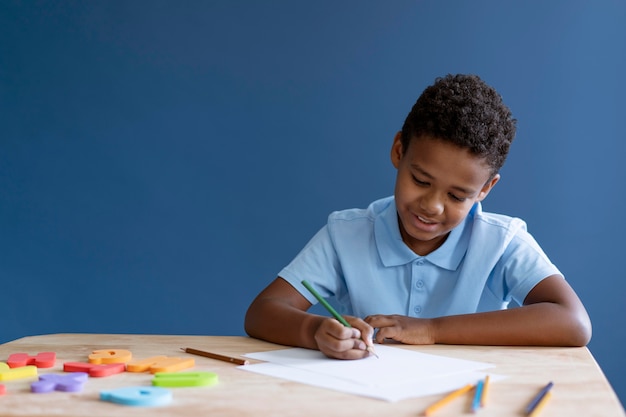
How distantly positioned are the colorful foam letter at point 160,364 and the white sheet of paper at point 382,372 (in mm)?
79

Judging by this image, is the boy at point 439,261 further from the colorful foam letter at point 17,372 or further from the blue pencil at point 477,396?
the colorful foam letter at point 17,372

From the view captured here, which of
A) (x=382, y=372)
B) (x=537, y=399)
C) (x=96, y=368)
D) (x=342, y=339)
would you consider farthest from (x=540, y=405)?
(x=96, y=368)

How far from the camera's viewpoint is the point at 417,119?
1487mm

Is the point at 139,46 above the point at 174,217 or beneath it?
above

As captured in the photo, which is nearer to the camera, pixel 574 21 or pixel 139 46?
pixel 574 21

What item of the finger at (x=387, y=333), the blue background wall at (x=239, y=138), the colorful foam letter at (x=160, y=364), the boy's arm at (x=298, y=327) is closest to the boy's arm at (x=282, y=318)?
the boy's arm at (x=298, y=327)

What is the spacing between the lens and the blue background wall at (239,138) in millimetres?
2156

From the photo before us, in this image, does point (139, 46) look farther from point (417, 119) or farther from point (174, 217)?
point (417, 119)

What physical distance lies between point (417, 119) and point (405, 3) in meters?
0.85

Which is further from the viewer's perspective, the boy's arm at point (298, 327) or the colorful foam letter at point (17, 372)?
the boy's arm at point (298, 327)

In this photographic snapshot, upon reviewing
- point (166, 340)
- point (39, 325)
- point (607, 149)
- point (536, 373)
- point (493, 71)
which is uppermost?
point (493, 71)

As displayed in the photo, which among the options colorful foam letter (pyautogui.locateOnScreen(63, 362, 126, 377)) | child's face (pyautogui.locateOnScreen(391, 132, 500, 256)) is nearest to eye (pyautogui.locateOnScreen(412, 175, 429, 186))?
child's face (pyautogui.locateOnScreen(391, 132, 500, 256))

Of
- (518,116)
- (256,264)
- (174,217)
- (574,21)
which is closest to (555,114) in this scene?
(518,116)

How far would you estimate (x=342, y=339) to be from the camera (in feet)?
3.62
